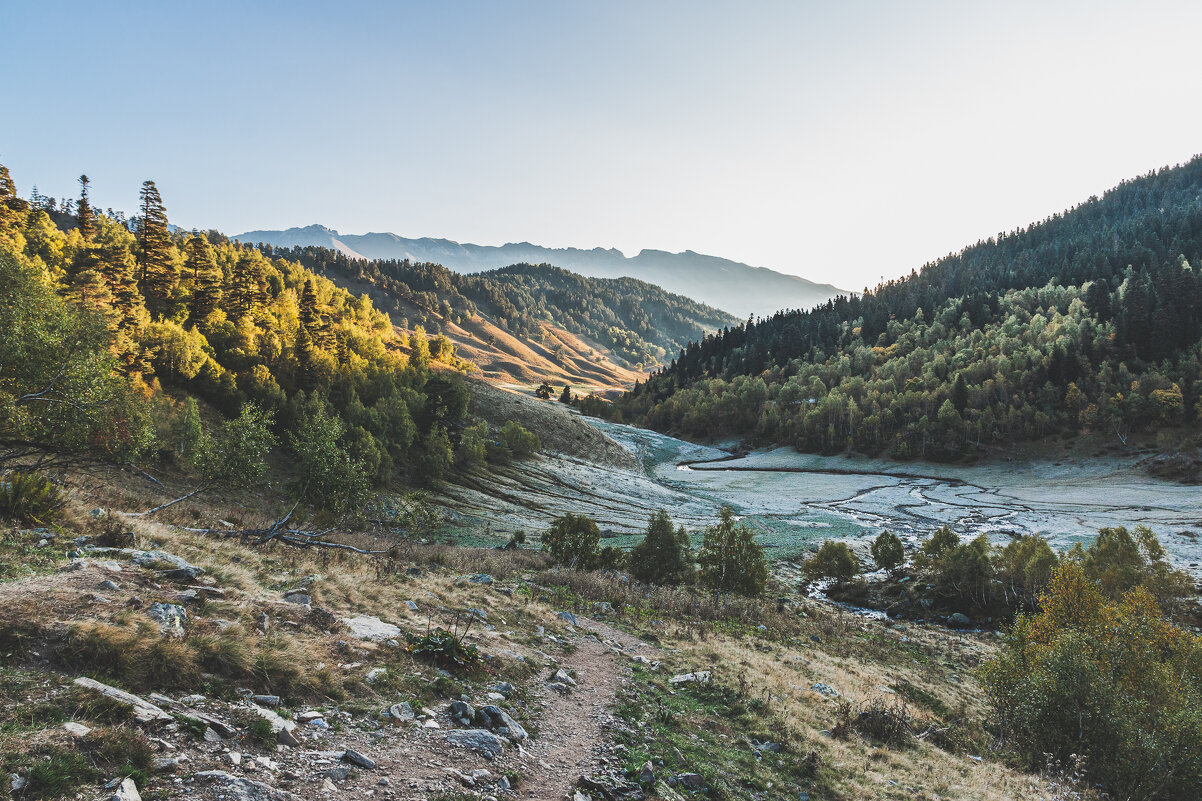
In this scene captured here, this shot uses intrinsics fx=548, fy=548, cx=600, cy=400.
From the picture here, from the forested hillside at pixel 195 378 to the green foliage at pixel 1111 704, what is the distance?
41.3m

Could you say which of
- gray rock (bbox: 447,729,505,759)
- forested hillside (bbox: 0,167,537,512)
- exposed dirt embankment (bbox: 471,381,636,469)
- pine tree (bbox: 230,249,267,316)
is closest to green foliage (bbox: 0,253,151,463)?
forested hillside (bbox: 0,167,537,512)

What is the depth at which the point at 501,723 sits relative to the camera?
1270 centimetres

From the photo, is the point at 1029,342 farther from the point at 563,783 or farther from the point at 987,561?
the point at 563,783

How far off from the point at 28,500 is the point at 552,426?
133215mm

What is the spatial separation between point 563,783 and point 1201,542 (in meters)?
108

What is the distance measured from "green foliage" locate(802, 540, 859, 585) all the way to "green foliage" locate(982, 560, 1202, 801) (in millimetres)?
32313

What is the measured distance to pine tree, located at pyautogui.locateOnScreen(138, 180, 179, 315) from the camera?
9425 centimetres

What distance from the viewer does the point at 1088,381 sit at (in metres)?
166

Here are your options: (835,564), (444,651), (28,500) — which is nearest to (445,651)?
(444,651)

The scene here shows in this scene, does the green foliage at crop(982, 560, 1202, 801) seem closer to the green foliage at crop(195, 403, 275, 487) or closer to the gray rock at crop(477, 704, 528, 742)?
the gray rock at crop(477, 704, 528, 742)

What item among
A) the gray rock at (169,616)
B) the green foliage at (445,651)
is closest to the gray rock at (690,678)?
the green foliage at (445,651)

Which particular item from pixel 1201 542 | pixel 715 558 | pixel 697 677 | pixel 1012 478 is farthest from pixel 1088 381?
pixel 697 677

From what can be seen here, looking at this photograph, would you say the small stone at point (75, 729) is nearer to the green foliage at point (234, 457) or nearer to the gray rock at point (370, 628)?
the gray rock at point (370, 628)

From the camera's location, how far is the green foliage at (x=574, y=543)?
1924 inches
